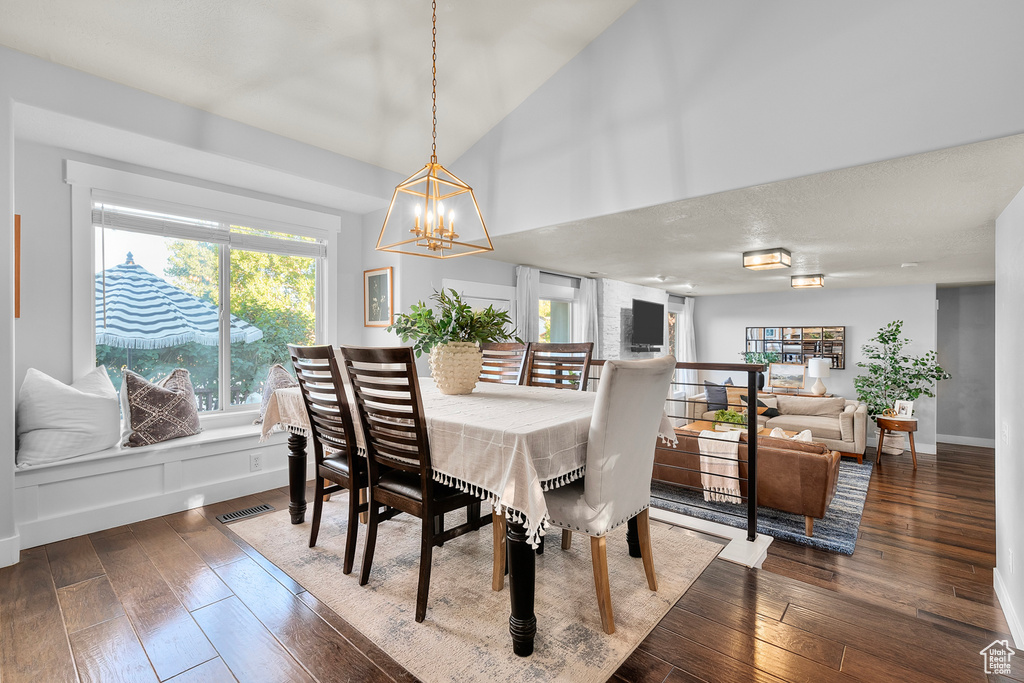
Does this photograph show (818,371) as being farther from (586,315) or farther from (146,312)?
(146,312)

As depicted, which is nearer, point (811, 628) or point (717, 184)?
point (811, 628)

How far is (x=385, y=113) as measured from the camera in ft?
10.9

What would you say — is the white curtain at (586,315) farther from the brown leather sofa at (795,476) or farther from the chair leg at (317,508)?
the chair leg at (317,508)

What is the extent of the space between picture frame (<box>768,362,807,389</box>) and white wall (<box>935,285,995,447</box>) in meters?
1.68

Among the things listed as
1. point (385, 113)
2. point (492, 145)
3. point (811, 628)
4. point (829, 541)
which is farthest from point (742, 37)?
point (829, 541)

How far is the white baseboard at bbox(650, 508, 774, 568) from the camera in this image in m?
2.43

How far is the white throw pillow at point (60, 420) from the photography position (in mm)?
2596

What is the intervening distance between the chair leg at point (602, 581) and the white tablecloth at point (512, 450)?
0.27 metres

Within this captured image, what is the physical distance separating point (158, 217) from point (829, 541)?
198 inches

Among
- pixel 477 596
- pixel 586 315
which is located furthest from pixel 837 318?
pixel 477 596

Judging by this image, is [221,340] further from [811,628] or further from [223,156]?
[811,628]

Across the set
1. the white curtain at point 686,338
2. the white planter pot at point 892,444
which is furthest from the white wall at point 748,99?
the white curtain at point 686,338

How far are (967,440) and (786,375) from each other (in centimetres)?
229

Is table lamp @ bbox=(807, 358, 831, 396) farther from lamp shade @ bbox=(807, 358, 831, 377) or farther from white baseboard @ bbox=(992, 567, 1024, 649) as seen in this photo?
white baseboard @ bbox=(992, 567, 1024, 649)
